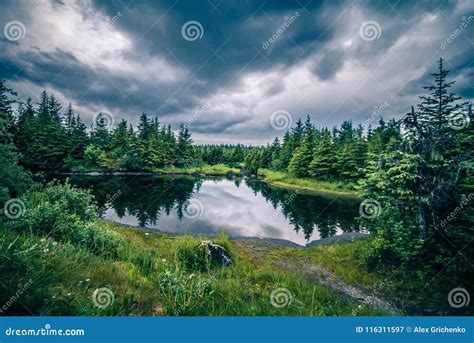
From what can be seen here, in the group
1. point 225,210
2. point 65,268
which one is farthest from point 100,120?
point 65,268

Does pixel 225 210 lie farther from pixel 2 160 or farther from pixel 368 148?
pixel 368 148

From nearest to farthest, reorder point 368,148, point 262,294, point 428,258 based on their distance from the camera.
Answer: point 262,294, point 428,258, point 368,148

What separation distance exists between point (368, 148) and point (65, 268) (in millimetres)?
35838

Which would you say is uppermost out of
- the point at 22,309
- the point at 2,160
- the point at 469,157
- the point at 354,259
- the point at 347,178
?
the point at 347,178

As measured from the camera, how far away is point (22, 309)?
2805 millimetres
